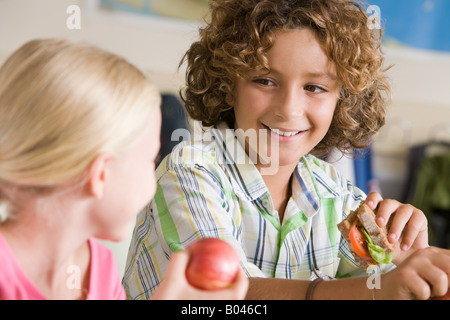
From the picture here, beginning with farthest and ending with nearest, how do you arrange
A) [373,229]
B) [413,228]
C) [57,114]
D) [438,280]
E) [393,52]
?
[393,52]
[413,228]
[373,229]
[438,280]
[57,114]

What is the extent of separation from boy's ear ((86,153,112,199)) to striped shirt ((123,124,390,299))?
1.38 ft

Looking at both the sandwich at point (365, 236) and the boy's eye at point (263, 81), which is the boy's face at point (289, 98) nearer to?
the boy's eye at point (263, 81)

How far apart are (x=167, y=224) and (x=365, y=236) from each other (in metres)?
0.39

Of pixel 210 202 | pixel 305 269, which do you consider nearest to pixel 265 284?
pixel 210 202

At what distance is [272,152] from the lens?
54.6 inches

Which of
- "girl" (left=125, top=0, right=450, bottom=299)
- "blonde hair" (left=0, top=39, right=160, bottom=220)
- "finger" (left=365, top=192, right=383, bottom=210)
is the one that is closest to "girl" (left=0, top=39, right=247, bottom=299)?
"blonde hair" (left=0, top=39, right=160, bottom=220)

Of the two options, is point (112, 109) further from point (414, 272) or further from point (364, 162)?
point (364, 162)

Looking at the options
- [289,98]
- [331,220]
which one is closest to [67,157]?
[289,98]

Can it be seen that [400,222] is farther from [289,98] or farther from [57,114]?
[57,114]

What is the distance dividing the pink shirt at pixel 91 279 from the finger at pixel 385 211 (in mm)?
483

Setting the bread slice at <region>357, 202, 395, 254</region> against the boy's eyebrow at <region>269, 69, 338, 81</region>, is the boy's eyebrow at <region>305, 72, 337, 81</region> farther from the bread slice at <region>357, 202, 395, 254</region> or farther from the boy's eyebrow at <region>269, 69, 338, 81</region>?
the bread slice at <region>357, 202, 395, 254</region>

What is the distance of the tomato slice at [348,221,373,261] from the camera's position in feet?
3.56

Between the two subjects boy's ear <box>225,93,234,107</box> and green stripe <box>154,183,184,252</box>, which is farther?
boy's ear <box>225,93,234,107</box>

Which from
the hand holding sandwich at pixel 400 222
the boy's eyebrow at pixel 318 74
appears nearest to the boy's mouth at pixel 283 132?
the boy's eyebrow at pixel 318 74
